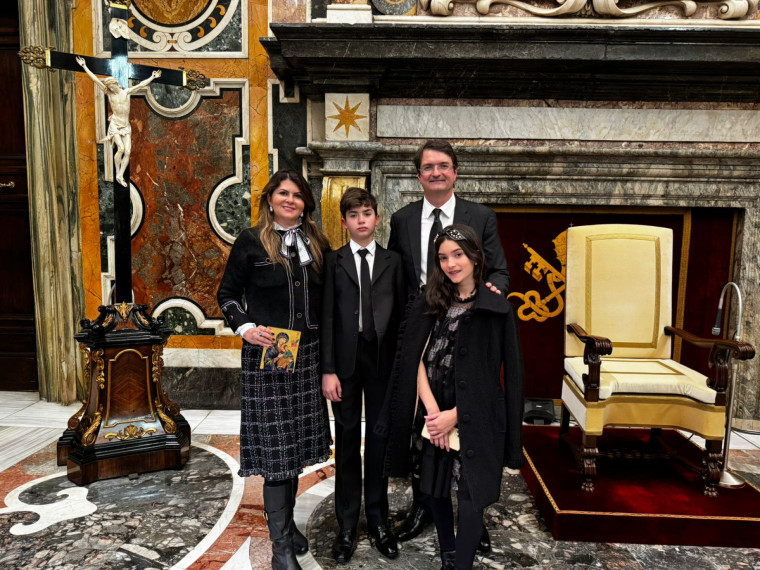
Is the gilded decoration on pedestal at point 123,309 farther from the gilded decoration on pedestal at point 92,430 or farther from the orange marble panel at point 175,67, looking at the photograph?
the orange marble panel at point 175,67

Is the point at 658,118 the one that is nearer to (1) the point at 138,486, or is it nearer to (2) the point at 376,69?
(2) the point at 376,69

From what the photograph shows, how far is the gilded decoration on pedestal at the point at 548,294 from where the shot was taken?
3672 millimetres

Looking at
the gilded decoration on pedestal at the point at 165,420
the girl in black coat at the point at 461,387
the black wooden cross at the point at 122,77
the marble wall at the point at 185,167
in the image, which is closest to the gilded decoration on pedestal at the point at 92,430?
the gilded decoration on pedestal at the point at 165,420

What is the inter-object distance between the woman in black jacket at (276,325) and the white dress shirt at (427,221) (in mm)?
447

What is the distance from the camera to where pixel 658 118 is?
11.1ft

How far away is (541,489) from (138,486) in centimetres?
210

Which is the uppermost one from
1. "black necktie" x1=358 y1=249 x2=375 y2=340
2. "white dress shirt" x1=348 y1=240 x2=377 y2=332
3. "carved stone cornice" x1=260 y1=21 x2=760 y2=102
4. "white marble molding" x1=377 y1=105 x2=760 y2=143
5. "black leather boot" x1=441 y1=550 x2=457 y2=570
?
"carved stone cornice" x1=260 y1=21 x2=760 y2=102

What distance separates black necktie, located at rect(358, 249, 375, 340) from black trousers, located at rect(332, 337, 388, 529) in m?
0.04

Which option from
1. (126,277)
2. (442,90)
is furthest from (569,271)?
(126,277)

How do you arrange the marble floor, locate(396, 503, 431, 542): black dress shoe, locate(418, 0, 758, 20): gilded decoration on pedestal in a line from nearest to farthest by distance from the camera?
1. the marble floor
2. locate(396, 503, 431, 542): black dress shoe
3. locate(418, 0, 758, 20): gilded decoration on pedestal

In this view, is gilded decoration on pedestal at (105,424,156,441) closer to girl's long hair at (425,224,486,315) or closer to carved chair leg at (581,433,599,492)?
girl's long hair at (425,224,486,315)

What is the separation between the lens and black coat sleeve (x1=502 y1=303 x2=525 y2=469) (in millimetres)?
1668

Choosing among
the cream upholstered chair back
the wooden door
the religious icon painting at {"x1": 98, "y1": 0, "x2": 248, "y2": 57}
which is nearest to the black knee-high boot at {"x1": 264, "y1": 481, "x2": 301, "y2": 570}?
the cream upholstered chair back

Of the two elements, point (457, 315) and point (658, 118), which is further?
point (658, 118)
